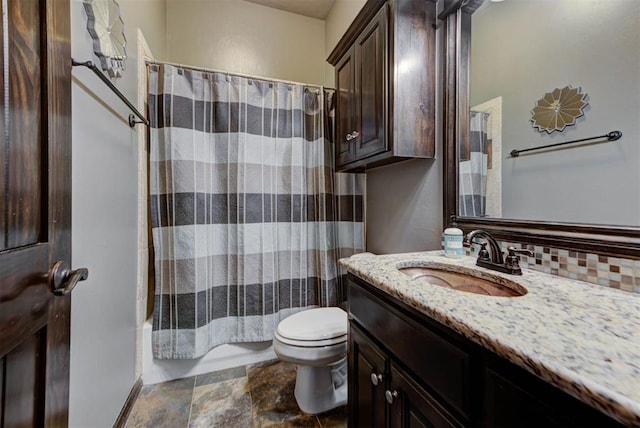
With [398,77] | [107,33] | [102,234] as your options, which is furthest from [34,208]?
[398,77]

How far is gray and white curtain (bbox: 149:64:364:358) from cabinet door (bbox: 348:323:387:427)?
896mm

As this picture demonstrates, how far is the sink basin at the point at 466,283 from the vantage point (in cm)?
83

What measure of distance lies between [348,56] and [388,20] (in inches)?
14.9

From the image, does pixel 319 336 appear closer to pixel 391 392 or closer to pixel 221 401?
pixel 391 392

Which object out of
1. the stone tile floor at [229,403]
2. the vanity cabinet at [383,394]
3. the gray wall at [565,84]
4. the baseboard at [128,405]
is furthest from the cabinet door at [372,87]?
the baseboard at [128,405]

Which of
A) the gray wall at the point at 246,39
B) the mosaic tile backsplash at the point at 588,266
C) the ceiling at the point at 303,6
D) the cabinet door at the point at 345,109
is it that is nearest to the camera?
the mosaic tile backsplash at the point at 588,266

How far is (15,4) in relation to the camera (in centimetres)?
49

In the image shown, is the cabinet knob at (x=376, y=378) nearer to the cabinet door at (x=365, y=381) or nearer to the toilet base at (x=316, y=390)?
the cabinet door at (x=365, y=381)

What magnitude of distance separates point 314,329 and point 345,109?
4.32 feet

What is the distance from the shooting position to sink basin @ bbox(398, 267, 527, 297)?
83 centimetres

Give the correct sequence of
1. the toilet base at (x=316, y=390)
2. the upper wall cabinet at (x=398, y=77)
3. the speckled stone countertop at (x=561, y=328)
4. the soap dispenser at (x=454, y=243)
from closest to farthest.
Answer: the speckled stone countertop at (x=561, y=328)
the soap dispenser at (x=454, y=243)
the upper wall cabinet at (x=398, y=77)
the toilet base at (x=316, y=390)

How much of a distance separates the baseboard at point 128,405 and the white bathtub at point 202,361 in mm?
74

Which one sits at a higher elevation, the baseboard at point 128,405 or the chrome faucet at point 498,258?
the chrome faucet at point 498,258

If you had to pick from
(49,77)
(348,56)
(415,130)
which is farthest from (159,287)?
(348,56)
